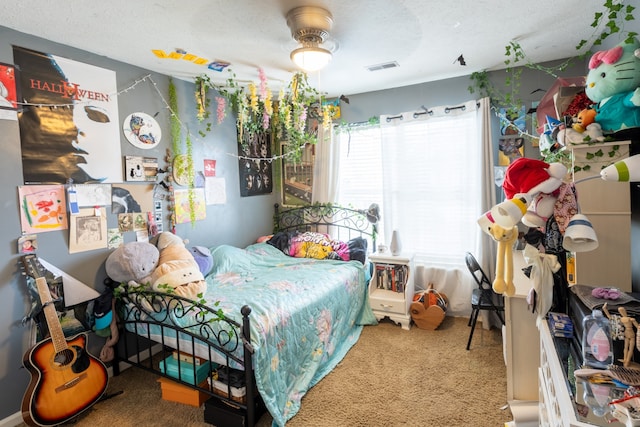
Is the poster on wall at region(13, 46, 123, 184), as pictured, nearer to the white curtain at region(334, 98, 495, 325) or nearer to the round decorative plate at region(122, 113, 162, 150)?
the round decorative plate at region(122, 113, 162, 150)

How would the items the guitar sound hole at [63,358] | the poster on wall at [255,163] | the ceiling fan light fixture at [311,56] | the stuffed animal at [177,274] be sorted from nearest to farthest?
the guitar sound hole at [63,358]
the ceiling fan light fixture at [311,56]
the stuffed animal at [177,274]
the poster on wall at [255,163]

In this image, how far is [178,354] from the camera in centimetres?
211

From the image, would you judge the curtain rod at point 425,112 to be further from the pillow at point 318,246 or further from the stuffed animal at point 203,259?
the stuffed animal at point 203,259

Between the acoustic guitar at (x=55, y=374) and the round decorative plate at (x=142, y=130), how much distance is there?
1.13 metres

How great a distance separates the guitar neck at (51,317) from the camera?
2029 mm

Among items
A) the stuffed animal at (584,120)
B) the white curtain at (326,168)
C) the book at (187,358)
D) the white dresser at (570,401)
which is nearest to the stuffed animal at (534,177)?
the stuffed animal at (584,120)

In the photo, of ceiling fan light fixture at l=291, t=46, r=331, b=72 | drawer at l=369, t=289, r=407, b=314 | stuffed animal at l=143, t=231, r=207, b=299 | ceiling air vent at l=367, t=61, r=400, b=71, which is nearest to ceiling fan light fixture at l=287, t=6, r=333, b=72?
ceiling fan light fixture at l=291, t=46, r=331, b=72

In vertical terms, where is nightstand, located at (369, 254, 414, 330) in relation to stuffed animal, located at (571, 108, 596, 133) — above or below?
below

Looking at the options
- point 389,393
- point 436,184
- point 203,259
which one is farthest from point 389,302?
point 203,259

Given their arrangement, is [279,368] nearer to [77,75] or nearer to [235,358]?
[235,358]

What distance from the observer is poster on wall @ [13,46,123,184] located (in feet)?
7.13

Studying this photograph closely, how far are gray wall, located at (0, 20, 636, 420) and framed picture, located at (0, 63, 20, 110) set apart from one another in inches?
2.1

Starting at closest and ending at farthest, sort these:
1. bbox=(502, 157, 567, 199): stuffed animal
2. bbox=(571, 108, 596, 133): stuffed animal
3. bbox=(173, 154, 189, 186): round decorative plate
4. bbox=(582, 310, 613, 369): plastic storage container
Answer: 1. bbox=(582, 310, 613, 369): plastic storage container
2. bbox=(502, 157, 567, 199): stuffed animal
3. bbox=(571, 108, 596, 133): stuffed animal
4. bbox=(173, 154, 189, 186): round decorative plate

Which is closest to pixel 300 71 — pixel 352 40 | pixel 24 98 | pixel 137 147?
pixel 352 40
